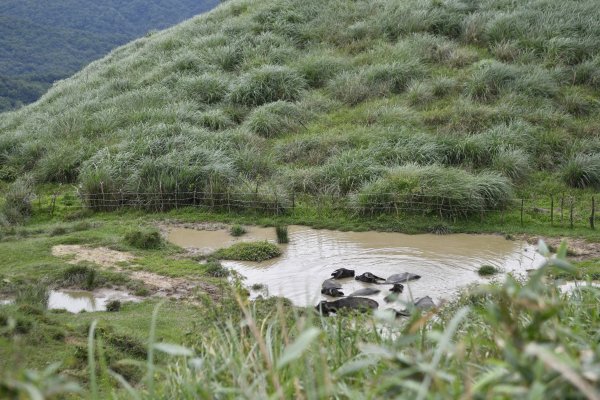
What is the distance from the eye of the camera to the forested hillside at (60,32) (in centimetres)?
4859

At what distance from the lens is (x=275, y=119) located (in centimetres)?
1430

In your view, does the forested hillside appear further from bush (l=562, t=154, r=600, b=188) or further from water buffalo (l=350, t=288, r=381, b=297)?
water buffalo (l=350, t=288, r=381, b=297)

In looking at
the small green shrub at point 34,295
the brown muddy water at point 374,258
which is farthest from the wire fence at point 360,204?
the small green shrub at point 34,295

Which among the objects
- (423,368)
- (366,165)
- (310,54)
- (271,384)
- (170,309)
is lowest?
(170,309)

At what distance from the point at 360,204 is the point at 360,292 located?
11.3ft

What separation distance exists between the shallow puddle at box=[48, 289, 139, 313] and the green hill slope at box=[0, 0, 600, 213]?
4.02 m

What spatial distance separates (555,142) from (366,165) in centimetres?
389

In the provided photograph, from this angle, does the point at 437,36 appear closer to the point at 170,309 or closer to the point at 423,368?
the point at 170,309

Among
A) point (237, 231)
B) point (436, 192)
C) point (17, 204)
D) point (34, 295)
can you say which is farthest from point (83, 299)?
point (436, 192)

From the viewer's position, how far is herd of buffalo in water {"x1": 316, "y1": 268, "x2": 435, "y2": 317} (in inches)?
248

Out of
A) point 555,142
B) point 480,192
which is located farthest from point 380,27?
point 480,192

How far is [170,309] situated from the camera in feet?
22.2

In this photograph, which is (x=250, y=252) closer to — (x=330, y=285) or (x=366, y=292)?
(x=330, y=285)

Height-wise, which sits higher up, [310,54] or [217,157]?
[310,54]
